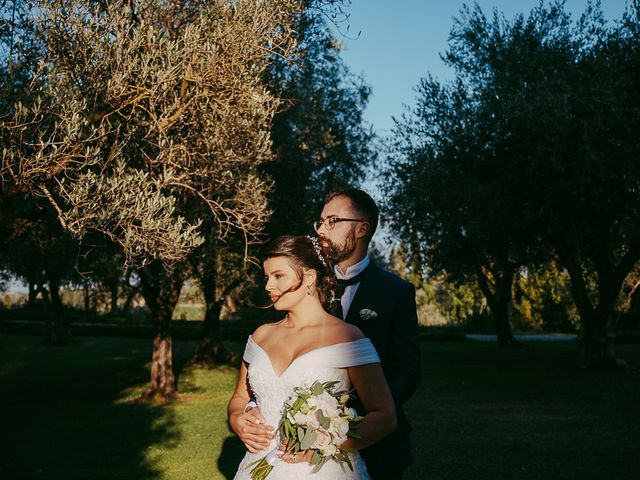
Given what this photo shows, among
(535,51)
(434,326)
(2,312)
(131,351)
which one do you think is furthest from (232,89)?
(2,312)

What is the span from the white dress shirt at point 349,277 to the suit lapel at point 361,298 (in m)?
0.04

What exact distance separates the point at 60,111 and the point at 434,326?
44.5 meters

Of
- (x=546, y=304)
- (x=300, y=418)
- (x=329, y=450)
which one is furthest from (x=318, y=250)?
(x=546, y=304)

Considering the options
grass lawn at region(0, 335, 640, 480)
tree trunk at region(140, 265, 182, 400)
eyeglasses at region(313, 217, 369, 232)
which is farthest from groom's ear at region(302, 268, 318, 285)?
tree trunk at region(140, 265, 182, 400)

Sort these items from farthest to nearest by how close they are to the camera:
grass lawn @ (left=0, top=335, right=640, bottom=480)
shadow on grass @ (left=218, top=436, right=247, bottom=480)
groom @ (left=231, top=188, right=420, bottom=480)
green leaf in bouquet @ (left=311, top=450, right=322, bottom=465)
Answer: grass lawn @ (left=0, top=335, right=640, bottom=480), shadow on grass @ (left=218, top=436, right=247, bottom=480), groom @ (left=231, top=188, right=420, bottom=480), green leaf in bouquet @ (left=311, top=450, right=322, bottom=465)

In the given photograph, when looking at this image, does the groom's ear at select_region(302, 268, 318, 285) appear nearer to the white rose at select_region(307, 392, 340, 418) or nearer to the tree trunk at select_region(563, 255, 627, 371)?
the white rose at select_region(307, 392, 340, 418)

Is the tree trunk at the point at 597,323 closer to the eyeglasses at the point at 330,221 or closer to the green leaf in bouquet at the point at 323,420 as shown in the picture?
the eyeglasses at the point at 330,221

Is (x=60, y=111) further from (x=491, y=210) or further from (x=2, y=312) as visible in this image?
(x=2, y=312)

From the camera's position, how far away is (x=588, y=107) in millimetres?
18188

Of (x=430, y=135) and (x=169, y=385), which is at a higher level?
(x=430, y=135)

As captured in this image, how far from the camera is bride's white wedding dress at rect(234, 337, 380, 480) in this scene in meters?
3.71

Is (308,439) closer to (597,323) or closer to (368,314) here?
(368,314)

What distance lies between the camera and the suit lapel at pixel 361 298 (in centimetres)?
429

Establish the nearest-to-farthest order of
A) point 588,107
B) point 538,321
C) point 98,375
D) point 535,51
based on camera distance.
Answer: point 588,107 → point 535,51 → point 98,375 → point 538,321
